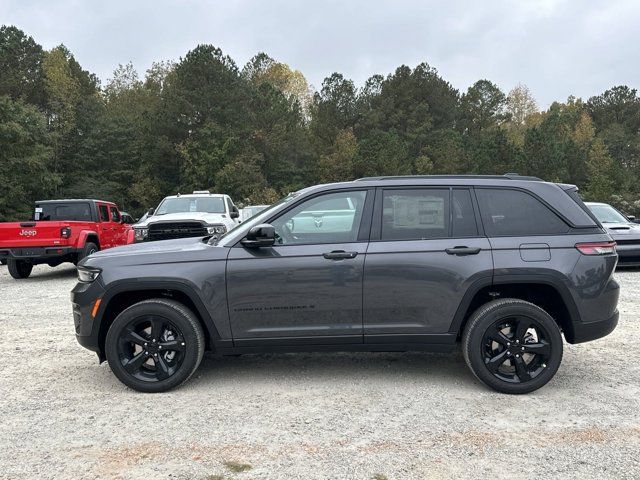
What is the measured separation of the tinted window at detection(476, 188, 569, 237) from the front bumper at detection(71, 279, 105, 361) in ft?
10.9

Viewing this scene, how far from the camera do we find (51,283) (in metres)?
11.2

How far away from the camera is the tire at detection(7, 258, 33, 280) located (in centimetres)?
1187

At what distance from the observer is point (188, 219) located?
10.2 m

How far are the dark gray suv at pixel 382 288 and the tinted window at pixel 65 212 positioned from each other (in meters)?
8.85

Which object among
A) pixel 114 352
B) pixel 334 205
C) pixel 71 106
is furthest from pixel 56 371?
pixel 71 106

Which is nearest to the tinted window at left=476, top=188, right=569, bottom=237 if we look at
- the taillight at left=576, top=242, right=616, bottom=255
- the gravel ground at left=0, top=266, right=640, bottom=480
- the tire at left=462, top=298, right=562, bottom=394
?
the taillight at left=576, top=242, right=616, bottom=255

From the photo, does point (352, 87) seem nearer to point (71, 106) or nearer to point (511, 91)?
point (71, 106)

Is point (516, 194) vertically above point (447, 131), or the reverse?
point (447, 131)

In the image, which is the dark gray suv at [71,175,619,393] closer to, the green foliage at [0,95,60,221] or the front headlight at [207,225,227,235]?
the front headlight at [207,225,227,235]

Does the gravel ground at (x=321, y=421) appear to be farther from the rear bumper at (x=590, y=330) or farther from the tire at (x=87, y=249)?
the tire at (x=87, y=249)

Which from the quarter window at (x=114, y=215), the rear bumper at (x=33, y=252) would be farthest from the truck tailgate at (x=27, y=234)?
the quarter window at (x=114, y=215)

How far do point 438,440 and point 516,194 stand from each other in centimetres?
221

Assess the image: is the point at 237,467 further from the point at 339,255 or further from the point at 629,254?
the point at 629,254

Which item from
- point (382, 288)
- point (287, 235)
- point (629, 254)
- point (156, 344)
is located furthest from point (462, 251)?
point (629, 254)
